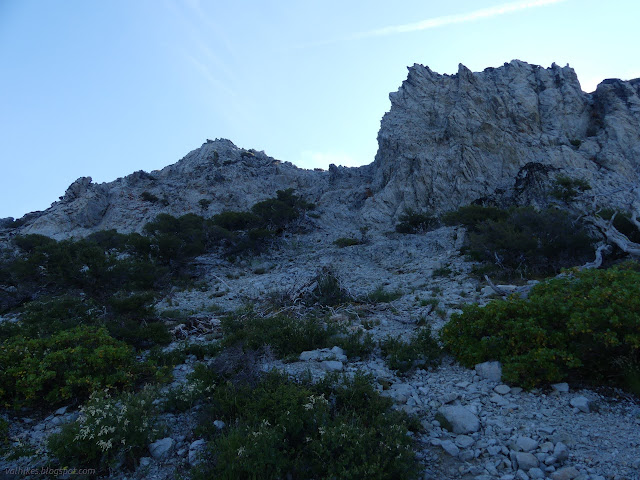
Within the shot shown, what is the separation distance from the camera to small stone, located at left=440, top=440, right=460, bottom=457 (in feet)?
15.0

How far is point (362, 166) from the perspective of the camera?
52.1 m

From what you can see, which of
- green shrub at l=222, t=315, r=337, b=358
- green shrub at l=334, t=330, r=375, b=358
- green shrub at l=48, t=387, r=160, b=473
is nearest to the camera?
green shrub at l=48, t=387, r=160, b=473

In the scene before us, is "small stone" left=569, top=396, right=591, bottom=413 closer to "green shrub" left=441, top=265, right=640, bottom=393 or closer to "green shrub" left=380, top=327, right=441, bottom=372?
"green shrub" left=441, top=265, right=640, bottom=393

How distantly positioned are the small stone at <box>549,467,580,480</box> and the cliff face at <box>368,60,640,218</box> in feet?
104

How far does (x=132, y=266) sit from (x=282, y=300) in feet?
25.3

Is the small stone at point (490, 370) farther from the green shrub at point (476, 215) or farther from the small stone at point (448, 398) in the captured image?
the green shrub at point (476, 215)

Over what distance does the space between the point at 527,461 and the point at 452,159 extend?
38.0m

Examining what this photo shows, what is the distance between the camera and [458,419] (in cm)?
507

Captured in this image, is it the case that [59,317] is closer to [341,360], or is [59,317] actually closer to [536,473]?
[341,360]

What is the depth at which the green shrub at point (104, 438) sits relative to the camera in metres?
4.54

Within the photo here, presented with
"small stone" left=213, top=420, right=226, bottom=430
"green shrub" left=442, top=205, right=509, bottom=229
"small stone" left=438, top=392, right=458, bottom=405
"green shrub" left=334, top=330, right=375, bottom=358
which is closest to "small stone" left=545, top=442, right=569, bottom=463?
"small stone" left=438, top=392, right=458, bottom=405

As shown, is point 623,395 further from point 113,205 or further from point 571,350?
point 113,205

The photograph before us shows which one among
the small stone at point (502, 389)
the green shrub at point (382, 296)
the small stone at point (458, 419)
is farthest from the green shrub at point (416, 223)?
the small stone at point (458, 419)

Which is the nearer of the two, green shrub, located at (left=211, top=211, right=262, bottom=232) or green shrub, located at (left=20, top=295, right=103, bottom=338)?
green shrub, located at (left=20, top=295, right=103, bottom=338)
